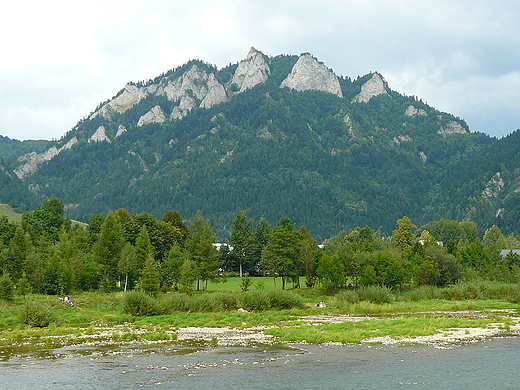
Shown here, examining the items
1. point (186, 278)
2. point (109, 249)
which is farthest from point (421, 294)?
point (109, 249)

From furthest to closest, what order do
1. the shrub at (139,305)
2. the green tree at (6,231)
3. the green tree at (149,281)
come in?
1. the green tree at (6,231)
2. the green tree at (149,281)
3. the shrub at (139,305)

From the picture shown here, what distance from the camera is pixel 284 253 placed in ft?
338

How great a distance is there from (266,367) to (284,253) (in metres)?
63.7

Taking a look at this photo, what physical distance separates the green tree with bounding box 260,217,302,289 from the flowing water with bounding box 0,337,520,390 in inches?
2132

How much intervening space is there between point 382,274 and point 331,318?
3514 cm

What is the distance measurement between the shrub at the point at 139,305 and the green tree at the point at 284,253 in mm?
34932

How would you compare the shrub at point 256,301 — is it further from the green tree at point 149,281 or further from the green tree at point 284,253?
the green tree at point 284,253

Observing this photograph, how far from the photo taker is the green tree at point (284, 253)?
102562 millimetres

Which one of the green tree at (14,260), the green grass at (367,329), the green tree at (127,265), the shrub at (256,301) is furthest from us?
the green tree at (127,265)

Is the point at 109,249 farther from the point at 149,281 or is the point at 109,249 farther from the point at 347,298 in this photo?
the point at 347,298

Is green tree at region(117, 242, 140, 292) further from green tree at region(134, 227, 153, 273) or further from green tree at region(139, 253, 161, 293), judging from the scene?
green tree at region(139, 253, 161, 293)

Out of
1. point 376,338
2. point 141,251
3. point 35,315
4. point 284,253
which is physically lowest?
point 376,338

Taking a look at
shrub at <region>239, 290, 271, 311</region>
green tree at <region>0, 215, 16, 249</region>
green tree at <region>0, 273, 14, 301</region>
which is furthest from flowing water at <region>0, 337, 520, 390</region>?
green tree at <region>0, 215, 16, 249</region>

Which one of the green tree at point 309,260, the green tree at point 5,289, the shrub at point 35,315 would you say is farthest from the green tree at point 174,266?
the shrub at point 35,315
